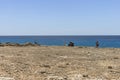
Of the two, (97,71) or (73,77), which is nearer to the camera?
(73,77)

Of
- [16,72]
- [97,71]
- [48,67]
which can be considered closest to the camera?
[16,72]

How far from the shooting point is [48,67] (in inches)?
797

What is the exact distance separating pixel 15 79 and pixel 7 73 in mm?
1836

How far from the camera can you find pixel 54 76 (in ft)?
54.2

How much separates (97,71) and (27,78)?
5.04 metres

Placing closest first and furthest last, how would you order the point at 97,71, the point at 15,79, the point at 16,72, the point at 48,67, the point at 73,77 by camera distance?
1. the point at 15,79
2. the point at 73,77
3. the point at 16,72
4. the point at 97,71
5. the point at 48,67

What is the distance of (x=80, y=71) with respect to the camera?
18.6 m

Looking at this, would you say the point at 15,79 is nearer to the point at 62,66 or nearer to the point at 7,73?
the point at 7,73

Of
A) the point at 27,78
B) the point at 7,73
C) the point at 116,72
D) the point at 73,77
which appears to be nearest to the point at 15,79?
the point at 27,78

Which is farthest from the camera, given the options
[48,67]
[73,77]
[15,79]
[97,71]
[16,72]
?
[48,67]

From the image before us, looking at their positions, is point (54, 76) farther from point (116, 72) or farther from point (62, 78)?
point (116, 72)

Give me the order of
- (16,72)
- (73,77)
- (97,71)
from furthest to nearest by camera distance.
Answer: (97,71)
(16,72)
(73,77)

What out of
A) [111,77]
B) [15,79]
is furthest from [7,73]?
[111,77]

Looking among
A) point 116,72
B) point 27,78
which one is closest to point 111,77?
point 116,72
